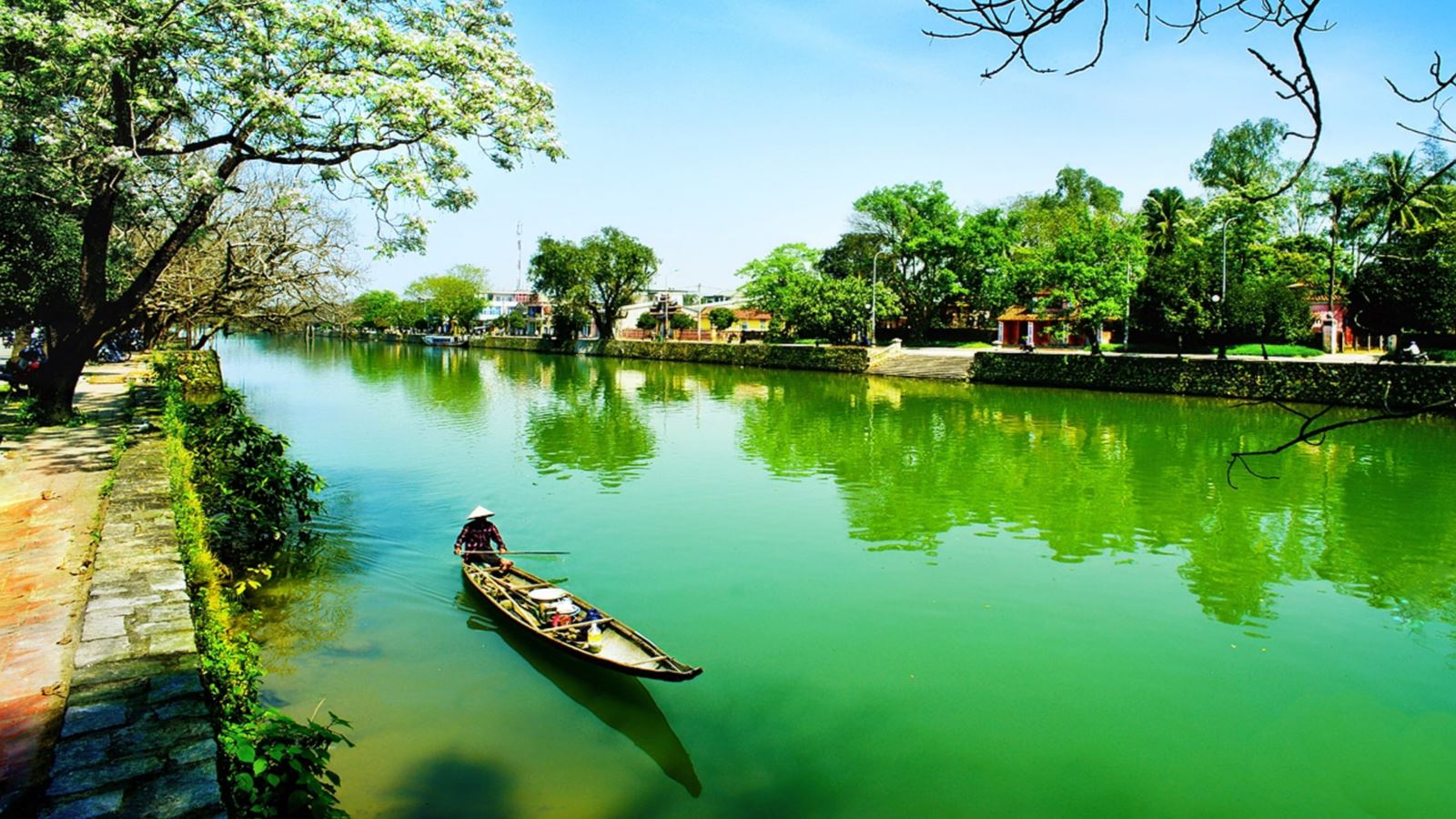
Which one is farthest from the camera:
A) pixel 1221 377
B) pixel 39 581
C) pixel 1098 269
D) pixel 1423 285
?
pixel 1098 269

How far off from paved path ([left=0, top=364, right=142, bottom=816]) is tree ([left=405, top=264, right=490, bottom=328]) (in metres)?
70.8

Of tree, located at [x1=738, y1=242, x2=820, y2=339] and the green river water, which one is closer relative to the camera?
the green river water

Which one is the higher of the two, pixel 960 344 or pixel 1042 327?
pixel 1042 327

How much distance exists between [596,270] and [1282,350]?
3746cm

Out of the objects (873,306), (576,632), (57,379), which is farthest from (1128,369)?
(57,379)

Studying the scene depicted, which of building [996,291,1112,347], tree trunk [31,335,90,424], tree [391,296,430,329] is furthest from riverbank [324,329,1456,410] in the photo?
tree [391,296,430,329]

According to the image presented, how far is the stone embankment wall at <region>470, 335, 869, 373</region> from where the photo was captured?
42.7 meters

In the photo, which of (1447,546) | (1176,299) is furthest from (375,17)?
(1176,299)

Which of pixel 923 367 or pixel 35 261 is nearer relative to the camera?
Result: pixel 35 261

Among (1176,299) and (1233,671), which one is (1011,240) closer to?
(1176,299)

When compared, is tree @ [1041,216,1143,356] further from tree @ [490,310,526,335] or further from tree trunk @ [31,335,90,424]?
tree @ [490,310,526,335]

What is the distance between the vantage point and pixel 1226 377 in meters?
27.9

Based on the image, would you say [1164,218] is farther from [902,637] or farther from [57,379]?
[57,379]

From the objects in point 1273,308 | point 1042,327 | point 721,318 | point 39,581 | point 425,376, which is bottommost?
point 39,581
